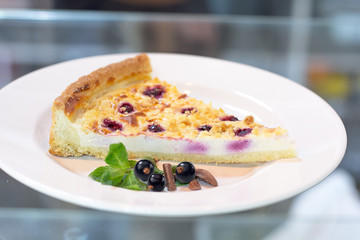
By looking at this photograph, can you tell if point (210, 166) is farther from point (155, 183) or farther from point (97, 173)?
point (97, 173)

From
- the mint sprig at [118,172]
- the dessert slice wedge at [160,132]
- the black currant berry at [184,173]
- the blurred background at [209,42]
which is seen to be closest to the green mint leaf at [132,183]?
the mint sprig at [118,172]

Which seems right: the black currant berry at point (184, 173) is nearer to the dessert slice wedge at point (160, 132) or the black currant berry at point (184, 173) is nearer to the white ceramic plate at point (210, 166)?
the white ceramic plate at point (210, 166)

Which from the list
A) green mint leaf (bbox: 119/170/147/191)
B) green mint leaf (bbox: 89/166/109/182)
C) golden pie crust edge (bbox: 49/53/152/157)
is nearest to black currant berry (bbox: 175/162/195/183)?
green mint leaf (bbox: 119/170/147/191)

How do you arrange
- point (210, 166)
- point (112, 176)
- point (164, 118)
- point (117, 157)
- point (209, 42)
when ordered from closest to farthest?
point (112, 176)
point (117, 157)
point (210, 166)
point (164, 118)
point (209, 42)

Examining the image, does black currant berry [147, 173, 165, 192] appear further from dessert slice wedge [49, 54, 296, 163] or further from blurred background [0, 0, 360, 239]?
blurred background [0, 0, 360, 239]

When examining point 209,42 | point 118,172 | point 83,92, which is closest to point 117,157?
point 118,172

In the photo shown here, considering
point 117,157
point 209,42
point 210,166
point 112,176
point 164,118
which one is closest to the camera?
point 112,176
